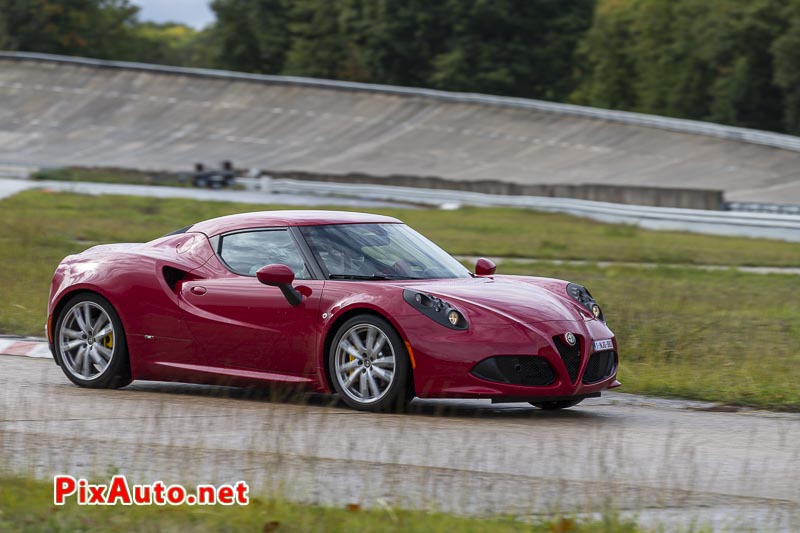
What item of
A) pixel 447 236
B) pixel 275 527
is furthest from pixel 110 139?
pixel 275 527

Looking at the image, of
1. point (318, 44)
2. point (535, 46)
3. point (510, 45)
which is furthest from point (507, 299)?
point (318, 44)

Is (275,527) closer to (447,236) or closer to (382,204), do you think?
(447,236)

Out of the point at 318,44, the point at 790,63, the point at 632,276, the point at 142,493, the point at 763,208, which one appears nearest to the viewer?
the point at 142,493

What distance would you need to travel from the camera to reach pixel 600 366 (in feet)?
26.3

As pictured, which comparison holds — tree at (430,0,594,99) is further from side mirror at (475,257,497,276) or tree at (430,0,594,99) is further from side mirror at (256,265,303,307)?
side mirror at (256,265,303,307)

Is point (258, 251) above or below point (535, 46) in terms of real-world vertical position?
below

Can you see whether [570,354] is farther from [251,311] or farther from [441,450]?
[251,311]

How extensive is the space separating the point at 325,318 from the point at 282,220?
104 centimetres

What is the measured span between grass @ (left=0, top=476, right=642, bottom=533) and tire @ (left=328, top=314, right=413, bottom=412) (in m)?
2.64

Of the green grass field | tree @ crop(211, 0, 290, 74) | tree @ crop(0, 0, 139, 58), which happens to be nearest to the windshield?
the green grass field

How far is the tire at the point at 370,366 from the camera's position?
7.59m

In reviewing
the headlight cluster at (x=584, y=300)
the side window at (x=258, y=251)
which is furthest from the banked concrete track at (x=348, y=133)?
the side window at (x=258, y=251)

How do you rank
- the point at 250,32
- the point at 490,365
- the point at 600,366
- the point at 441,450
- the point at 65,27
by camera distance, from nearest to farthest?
the point at 441,450 → the point at 490,365 → the point at 600,366 → the point at 250,32 → the point at 65,27

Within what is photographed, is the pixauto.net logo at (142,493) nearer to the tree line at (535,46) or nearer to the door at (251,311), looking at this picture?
the door at (251,311)
